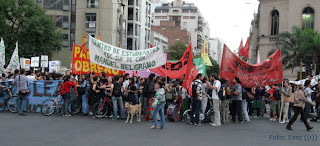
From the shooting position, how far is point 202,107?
1535cm

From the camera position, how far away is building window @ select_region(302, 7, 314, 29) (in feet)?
167

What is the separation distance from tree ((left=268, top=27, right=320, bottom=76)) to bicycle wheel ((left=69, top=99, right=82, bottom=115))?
1073 inches

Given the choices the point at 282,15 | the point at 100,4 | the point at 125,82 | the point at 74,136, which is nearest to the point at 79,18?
the point at 100,4

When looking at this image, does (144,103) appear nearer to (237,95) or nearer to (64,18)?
(237,95)

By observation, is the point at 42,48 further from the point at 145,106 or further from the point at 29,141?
the point at 29,141

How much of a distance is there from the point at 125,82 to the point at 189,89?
12.0 ft

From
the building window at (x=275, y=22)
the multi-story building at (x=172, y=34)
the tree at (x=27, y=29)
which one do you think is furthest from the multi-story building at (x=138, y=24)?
the multi-story building at (x=172, y=34)

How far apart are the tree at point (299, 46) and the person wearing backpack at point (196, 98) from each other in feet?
87.0

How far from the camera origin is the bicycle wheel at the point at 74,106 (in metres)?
16.8

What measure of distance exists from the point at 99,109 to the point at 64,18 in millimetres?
42975

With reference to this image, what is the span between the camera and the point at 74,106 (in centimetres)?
1689

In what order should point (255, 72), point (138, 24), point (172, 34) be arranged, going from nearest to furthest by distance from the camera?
point (255, 72)
point (138, 24)
point (172, 34)

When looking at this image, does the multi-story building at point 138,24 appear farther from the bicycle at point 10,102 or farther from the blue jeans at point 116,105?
the blue jeans at point 116,105

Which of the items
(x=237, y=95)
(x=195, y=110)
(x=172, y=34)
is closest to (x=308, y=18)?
(x=237, y=95)
